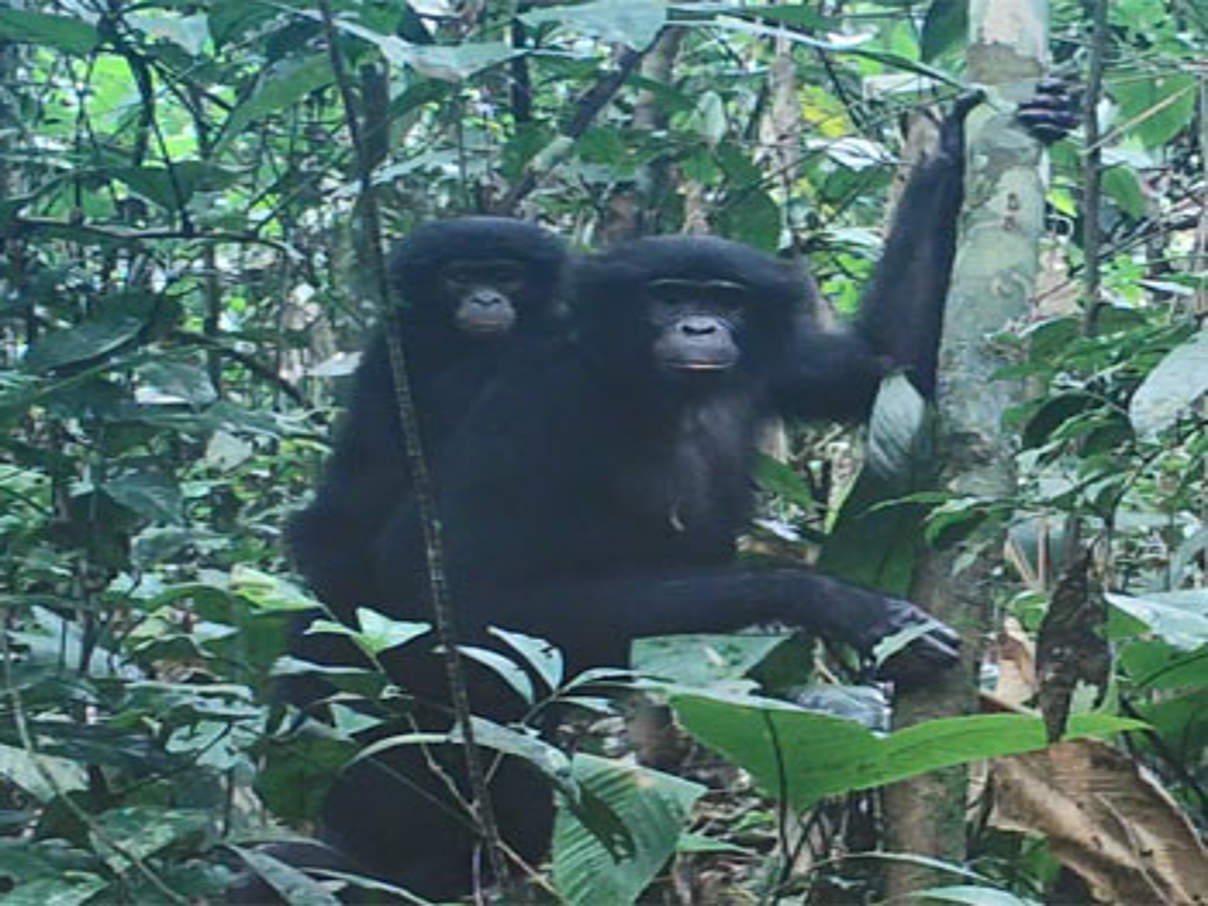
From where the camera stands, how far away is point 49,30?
3.87m

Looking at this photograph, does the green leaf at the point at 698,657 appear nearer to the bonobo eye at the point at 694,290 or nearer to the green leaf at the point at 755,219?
the bonobo eye at the point at 694,290

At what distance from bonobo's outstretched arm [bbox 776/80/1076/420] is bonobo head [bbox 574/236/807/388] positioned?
0.16 m

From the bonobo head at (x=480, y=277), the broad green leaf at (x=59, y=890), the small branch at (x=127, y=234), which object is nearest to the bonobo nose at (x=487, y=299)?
the bonobo head at (x=480, y=277)

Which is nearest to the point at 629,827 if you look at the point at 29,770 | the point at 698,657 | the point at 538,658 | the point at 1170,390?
the point at 538,658

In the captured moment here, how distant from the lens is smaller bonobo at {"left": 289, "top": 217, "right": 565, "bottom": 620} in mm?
5453

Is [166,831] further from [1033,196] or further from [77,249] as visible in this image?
[77,249]

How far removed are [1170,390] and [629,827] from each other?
40.9 inches

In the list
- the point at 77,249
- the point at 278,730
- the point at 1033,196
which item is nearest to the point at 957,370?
the point at 1033,196

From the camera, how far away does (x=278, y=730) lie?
347 cm

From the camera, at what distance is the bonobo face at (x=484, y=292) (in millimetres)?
5754

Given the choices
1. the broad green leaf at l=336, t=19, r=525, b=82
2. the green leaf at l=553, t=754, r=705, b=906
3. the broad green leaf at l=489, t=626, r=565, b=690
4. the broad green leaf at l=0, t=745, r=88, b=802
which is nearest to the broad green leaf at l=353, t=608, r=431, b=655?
the broad green leaf at l=489, t=626, r=565, b=690

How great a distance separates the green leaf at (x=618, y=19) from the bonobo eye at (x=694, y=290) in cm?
181

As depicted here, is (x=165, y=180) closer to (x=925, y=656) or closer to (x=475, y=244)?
(x=475, y=244)

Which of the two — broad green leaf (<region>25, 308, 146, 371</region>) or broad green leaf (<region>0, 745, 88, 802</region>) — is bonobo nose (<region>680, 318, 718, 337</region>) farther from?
broad green leaf (<region>0, 745, 88, 802</region>)
